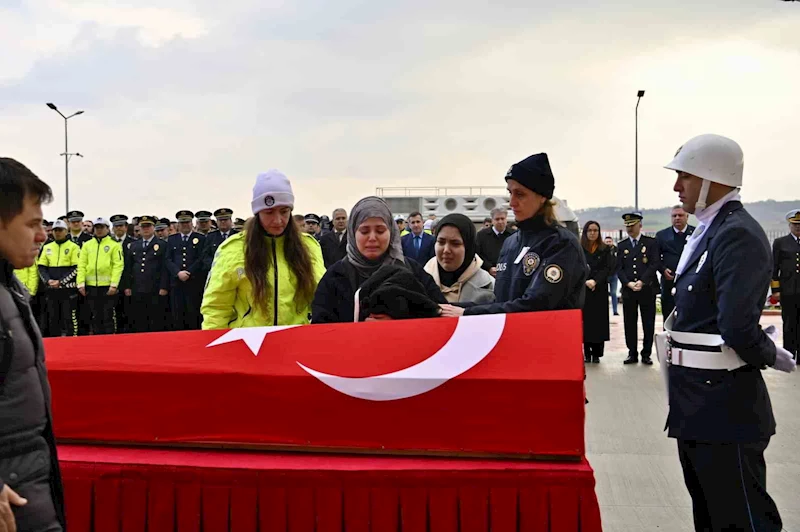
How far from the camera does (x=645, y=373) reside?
24.8 ft

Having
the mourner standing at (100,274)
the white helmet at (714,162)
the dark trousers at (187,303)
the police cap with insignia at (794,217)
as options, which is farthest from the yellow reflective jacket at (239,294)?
the mourner standing at (100,274)

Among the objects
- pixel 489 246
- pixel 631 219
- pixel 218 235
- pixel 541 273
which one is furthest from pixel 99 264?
pixel 541 273

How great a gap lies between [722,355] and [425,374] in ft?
3.67

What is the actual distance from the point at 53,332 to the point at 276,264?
31.5 ft

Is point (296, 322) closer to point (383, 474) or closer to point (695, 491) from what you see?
point (383, 474)

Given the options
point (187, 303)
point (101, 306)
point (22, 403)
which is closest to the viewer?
point (22, 403)

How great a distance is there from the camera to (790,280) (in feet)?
26.4

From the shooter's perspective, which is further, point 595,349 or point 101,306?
point 101,306

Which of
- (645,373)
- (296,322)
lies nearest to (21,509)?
(296,322)

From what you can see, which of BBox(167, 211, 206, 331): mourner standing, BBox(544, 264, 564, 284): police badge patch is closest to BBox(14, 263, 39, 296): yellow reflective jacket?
BBox(167, 211, 206, 331): mourner standing

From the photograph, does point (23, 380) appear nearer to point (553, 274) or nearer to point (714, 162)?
point (553, 274)

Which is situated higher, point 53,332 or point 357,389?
point 357,389

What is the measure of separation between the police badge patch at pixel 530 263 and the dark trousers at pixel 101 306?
9.68 meters

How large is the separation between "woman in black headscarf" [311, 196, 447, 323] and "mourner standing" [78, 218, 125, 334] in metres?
9.02
